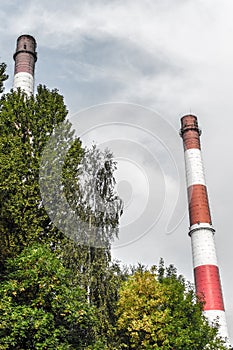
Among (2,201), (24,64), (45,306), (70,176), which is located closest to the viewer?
(45,306)

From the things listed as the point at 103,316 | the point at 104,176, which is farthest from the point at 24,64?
the point at 103,316

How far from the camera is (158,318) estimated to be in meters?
19.9

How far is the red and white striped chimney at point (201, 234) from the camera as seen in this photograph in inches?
1204

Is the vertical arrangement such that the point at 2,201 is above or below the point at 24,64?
below

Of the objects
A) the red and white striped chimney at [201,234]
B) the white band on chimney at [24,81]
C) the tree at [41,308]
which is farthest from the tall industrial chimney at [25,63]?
the tree at [41,308]

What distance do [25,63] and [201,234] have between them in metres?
19.9

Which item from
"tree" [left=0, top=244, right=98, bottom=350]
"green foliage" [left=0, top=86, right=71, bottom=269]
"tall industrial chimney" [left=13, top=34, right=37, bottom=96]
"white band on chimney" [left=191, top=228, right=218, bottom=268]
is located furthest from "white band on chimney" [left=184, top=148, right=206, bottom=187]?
"tree" [left=0, top=244, right=98, bottom=350]

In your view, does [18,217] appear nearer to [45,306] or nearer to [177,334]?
[45,306]

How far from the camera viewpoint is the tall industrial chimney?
32750 mm

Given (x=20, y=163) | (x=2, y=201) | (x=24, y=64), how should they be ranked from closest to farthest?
(x=2, y=201) → (x=20, y=163) → (x=24, y=64)

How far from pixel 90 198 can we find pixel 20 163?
13.8ft

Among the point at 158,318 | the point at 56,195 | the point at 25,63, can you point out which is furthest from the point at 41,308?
the point at 25,63

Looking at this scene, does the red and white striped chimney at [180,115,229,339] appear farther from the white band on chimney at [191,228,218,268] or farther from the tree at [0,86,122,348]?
the tree at [0,86,122,348]

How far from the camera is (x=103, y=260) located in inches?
752
